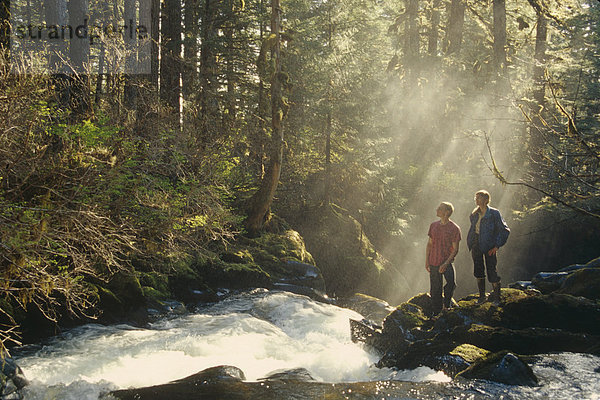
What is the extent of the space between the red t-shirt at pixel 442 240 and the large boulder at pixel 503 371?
2504 mm

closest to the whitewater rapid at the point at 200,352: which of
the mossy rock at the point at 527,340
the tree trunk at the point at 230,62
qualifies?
the mossy rock at the point at 527,340

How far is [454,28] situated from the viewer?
25875 millimetres

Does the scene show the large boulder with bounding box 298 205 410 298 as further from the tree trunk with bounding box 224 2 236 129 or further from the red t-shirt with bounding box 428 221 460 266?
the red t-shirt with bounding box 428 221 460 266

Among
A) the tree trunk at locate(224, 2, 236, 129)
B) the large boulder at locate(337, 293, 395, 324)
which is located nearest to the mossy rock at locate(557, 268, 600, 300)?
the large boulder at locate(337, 293, 395, 324)

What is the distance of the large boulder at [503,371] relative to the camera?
6.37 m

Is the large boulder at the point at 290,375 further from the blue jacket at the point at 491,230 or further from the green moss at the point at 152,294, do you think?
the green moss at the point at 152,294

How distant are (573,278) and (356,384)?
22.6 ft

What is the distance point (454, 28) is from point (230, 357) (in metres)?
22.9

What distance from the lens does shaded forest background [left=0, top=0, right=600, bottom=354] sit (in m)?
7.65

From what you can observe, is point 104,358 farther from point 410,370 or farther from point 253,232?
point 253,232

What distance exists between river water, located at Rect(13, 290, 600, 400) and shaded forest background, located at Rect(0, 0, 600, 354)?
83 cm

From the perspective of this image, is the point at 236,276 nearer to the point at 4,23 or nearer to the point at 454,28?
the point at 4,23

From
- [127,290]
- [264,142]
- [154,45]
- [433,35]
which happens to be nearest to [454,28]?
[433,35]

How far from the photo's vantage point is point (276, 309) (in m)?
11.9
